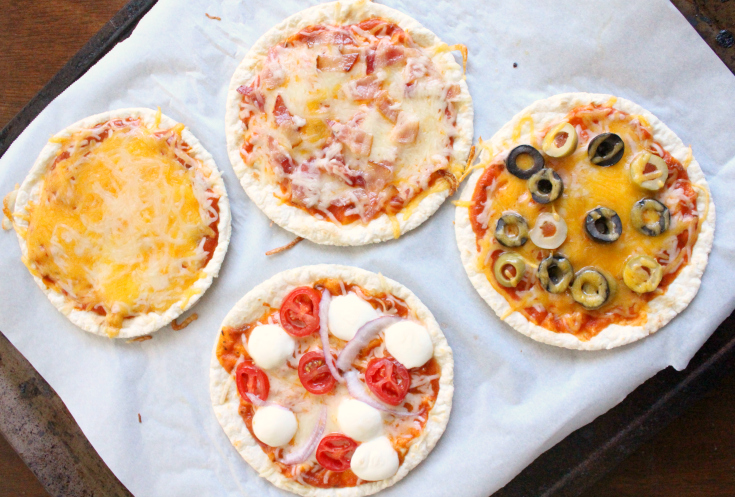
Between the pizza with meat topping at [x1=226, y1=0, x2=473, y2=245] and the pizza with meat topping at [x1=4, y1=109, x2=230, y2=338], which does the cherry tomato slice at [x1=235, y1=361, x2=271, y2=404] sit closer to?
the pizza with meat topping at [x1=4, y1=109, x2=230, y2=338]

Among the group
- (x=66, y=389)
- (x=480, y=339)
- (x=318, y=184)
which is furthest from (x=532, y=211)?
(x=66, y=389)

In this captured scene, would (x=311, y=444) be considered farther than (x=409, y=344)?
Yes

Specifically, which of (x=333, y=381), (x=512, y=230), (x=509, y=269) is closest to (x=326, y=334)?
(x=333, y=381)

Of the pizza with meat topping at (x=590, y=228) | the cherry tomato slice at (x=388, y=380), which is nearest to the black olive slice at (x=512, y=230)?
the pizza with meat topping at (x=590, y=228)

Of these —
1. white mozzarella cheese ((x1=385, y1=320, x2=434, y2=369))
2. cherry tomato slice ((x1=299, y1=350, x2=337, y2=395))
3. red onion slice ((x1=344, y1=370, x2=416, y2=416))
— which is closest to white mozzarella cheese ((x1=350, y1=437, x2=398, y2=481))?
red onion slice ((x1=344, y1=370, x2=416, y2=416))

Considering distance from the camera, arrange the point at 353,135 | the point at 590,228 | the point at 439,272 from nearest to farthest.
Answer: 1. the point at 590,228
2. the point at 353,135
3. the point at 439,272

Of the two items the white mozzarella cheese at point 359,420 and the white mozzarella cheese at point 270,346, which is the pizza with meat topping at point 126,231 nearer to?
the white mozzarella cheese at point 270,346

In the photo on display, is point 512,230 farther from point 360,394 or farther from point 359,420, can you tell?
point 359,420
